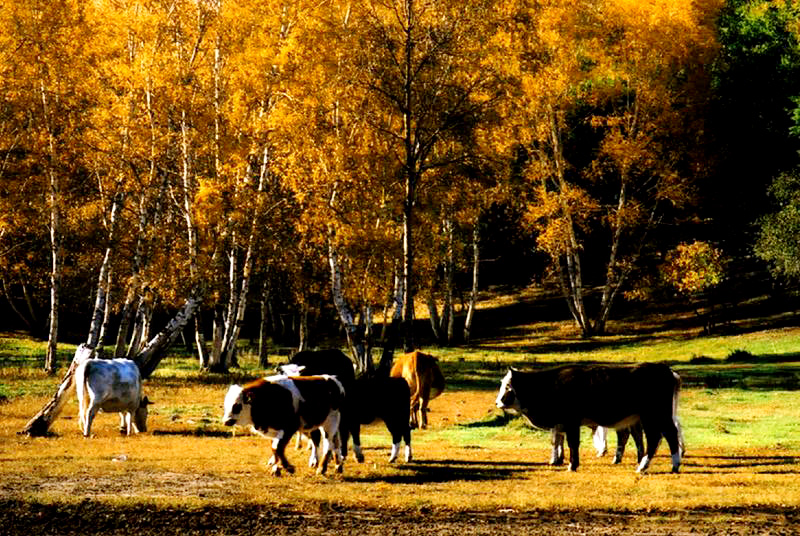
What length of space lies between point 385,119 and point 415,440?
22.0m

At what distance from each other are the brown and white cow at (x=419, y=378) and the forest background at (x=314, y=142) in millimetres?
8789

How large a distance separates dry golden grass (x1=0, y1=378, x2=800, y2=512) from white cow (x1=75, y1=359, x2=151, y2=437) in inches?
24.6

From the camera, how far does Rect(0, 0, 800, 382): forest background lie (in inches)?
1640

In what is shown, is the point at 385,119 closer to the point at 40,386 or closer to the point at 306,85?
the point at 306,85

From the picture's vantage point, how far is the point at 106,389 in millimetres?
24891

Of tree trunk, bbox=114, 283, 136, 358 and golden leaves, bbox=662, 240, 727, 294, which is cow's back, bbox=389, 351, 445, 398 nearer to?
tree trunk, bbox=114, 283, 136, 358

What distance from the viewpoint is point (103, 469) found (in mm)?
Result: 18422

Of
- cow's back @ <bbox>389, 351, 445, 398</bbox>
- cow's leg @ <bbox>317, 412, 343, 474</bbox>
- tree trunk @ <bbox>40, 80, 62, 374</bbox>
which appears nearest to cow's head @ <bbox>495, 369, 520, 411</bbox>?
cow's leg @ <bbox>317, 412, 343, 474</bbox>

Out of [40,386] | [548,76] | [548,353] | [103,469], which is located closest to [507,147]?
[548,76]

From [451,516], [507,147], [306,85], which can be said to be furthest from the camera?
[507,147]

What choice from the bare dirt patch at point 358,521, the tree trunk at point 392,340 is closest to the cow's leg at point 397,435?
the bare dirt patch at point 358,521

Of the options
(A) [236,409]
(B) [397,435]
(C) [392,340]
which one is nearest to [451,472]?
(B) [397,435]

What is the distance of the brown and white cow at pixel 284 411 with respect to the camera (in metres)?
17.9

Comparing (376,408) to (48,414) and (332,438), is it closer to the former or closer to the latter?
(332,438)
